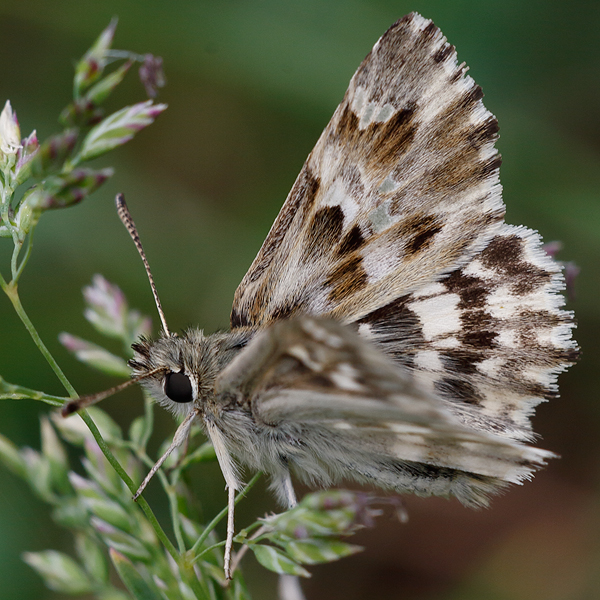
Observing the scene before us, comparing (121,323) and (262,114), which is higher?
(262,114)

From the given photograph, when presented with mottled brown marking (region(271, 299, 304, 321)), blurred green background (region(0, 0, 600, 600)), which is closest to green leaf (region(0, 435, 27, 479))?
mottled brown marking (region(271, 299, 304, 321))

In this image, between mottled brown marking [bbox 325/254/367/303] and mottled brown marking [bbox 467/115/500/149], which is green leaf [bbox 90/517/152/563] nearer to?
mottled brown marking [bbox 325/254/367/303]

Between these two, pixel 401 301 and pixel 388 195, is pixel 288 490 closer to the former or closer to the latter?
pixel 401 301

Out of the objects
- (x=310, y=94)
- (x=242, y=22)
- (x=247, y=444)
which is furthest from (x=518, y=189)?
(x=247, y=444)

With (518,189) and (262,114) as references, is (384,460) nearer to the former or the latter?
(518,189)

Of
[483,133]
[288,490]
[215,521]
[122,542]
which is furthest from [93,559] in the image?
[483,133]

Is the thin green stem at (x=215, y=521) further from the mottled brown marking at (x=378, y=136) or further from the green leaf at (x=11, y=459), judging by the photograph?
the mottled brown marking at (x=378, y=136)

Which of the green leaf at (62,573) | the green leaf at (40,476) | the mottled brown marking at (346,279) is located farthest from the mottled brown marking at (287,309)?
the green leaf at (62,573)
